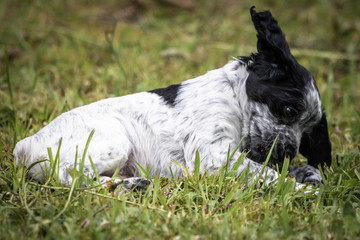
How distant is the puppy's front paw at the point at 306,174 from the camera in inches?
137

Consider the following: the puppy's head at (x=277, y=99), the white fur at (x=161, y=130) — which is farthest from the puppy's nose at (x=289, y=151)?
the white fur at (x=161, y=130)

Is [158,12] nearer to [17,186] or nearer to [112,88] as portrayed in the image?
[112,88]

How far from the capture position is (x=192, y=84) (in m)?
3.59

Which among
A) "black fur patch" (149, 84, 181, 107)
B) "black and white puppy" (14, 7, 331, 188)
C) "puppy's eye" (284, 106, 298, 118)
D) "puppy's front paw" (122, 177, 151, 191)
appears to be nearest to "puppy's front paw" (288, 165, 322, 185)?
"black and white puppy" (14, 7, 331, 188)

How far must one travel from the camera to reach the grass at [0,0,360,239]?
2488 mm

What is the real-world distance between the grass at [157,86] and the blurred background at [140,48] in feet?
0.07

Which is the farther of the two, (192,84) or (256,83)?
(192,84)

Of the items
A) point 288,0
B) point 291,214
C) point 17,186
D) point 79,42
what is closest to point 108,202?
point 17,186

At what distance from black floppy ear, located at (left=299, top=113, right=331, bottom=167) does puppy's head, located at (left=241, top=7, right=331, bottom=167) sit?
0.43 feet

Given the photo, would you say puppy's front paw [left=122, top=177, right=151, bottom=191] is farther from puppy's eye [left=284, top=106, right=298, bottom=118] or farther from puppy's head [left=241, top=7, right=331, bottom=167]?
puppy's eye [left=284, top=106, right=298, bottom=118]

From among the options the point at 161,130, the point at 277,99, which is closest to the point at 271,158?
the point at 277,99

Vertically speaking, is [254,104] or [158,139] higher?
[254,104]

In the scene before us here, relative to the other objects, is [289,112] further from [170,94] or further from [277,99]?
[170,94]

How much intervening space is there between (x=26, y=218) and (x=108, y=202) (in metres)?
0.50
